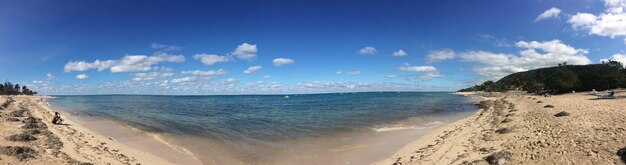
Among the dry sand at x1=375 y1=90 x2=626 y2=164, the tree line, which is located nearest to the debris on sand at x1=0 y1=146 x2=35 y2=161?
the dry sand at x1=375 y1=90 x2=626 y2=164

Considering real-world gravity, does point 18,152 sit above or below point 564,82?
below

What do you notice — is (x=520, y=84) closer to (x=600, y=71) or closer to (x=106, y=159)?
(x=600, y=71)

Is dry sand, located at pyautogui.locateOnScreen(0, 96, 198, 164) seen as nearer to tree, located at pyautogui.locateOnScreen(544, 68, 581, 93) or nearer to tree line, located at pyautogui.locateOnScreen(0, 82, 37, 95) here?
tree, located at pyautogui.locateOnScreen(544, 68, 581, 93)

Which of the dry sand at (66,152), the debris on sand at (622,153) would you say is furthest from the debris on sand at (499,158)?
the dry sand at (66,152)

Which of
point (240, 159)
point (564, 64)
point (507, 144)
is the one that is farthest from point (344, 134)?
point (564, 64)

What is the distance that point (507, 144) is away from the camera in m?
15.4

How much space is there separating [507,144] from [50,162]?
62.4ft

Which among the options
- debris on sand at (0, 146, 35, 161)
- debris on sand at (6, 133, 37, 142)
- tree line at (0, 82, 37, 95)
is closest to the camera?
debris on sand at (0, 146, 35, 161)

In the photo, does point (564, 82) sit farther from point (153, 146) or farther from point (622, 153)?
point (153, 146)

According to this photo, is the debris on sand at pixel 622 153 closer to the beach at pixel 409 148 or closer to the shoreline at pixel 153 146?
the beach at pixel 409 148

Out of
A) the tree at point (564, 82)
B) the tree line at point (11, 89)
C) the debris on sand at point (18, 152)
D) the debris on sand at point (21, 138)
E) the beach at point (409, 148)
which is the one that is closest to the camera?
the beach at point (409, 148)

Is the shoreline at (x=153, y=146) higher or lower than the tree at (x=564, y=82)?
lower

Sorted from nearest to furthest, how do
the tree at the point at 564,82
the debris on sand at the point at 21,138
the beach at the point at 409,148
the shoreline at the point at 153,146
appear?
the beach at the point at 409,148 → the debris on sand at the point at 21,138 → the shoreline at the point at 153,146 → the tree at the point at 564,82

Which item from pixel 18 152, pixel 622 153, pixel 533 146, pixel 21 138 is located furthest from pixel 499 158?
pixel 21 138
